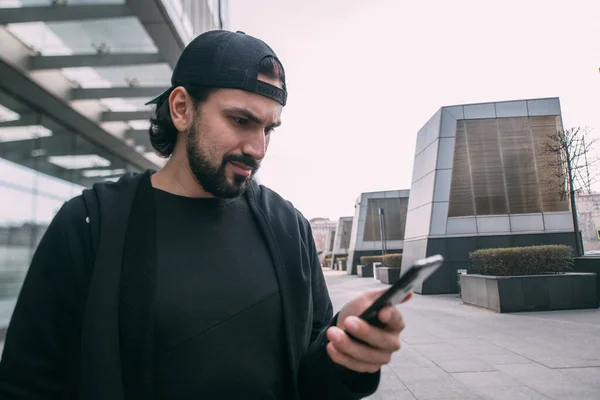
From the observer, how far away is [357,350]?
1.15 m

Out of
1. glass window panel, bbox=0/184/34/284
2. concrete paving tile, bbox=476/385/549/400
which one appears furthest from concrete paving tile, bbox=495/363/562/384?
glass window panel, bbox=0/184/34/284

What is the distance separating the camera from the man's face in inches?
62.5

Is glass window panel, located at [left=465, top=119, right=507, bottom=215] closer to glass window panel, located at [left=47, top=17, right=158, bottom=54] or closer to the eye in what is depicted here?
glass window panel, located at [left=47, top=17, right=158, bottom=54]

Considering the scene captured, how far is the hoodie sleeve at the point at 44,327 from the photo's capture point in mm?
1236

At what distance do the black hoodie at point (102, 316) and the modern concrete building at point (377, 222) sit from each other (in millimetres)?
30676

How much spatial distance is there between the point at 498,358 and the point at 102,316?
5.54 metres

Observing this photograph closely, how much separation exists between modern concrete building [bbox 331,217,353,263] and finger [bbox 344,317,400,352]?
46538 mm

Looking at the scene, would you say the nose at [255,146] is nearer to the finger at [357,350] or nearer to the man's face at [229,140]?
the man's face at [229,140]

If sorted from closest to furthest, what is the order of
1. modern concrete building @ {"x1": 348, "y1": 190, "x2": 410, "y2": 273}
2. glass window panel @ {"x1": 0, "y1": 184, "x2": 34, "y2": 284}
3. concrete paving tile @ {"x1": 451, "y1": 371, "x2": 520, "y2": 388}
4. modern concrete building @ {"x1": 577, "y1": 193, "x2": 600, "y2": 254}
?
concrete paving tile @ {"x1": 451, "y1": 371, "x2": 520, "y2": 388}, glass window panel @ {"x1": 0, "y1": 184, "x2": 34, "y2": 284}, modern concrete building @ {"x1": 577, "y1": 193, "x2": 600, "y2": 254}, modern concrete building @ {"x1": 348, "y1": 190, "x2": 410, "y2": 273}

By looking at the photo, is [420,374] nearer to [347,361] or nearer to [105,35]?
[347,361]

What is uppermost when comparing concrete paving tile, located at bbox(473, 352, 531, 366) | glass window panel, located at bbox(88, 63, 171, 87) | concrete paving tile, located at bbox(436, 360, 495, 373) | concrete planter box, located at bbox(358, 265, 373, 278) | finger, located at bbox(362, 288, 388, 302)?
glass window panel, located at bbox(88, 63, 171, 87)

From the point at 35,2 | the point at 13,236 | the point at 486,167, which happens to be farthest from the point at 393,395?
the point at 486,167

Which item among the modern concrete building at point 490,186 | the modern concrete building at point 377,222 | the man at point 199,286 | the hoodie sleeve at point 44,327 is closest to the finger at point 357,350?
the man at point 199,286

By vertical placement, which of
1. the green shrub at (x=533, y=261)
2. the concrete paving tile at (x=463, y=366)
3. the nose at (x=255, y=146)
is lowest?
the concrete paving tile at (x=463, y=366)
